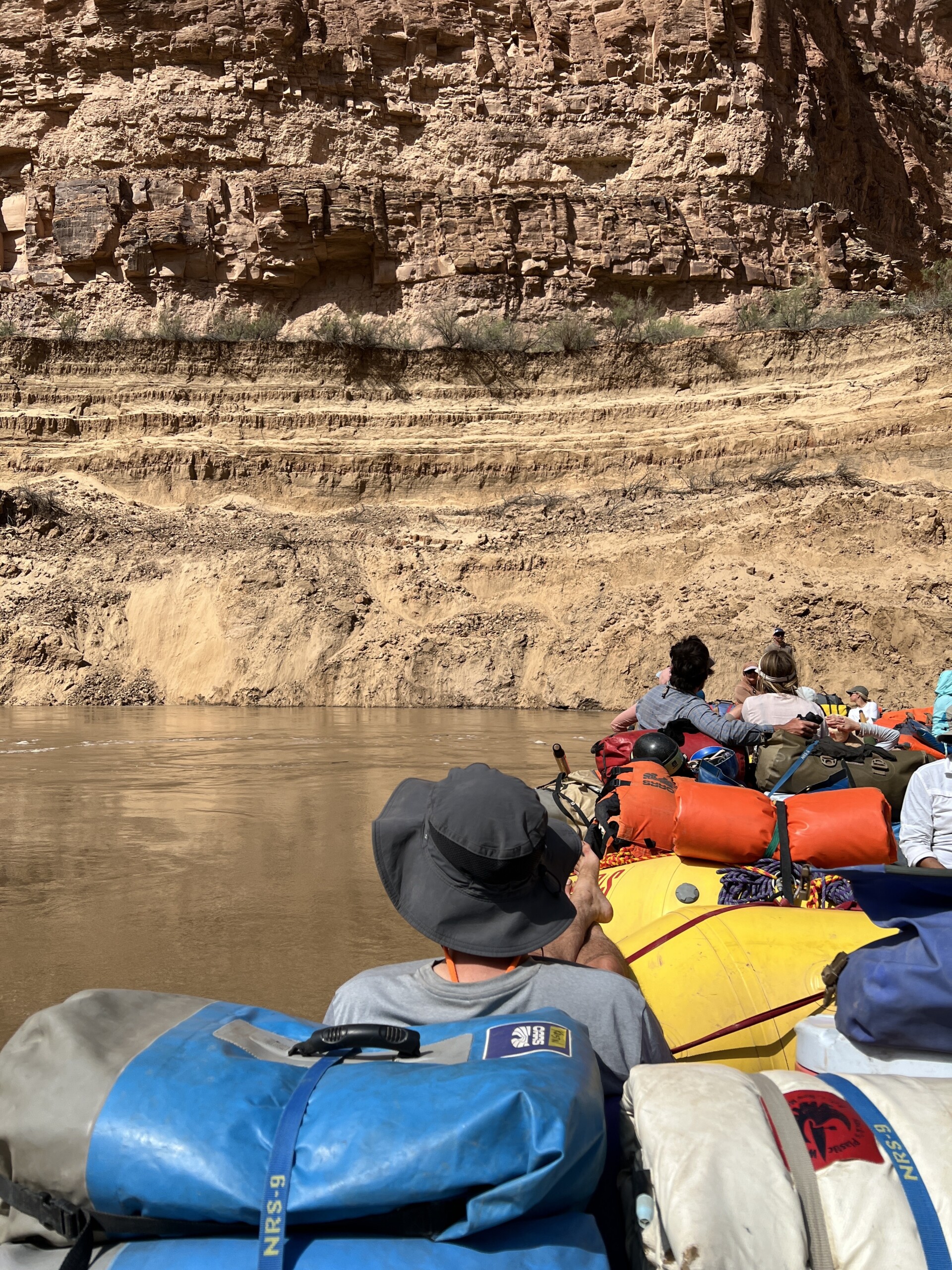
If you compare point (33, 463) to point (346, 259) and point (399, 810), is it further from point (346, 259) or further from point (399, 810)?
point (399, 810)

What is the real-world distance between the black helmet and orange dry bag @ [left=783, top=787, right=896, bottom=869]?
1.35 meters

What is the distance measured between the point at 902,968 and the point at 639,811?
2913 mm

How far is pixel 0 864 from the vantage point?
7.02 metres

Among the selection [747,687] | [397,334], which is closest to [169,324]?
[397,334]

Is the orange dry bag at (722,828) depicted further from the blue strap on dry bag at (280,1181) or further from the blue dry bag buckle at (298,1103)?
the blue strap on dry bag at (280,1181)

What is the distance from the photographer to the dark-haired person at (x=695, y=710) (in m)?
6.11

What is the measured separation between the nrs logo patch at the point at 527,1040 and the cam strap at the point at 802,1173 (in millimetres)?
389

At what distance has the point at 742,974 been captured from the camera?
3.33 meters

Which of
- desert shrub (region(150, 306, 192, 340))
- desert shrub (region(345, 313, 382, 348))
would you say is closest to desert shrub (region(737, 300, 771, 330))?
desert shrub (region(345, 313, 382, 348))

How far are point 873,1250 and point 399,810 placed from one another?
130 centimetres

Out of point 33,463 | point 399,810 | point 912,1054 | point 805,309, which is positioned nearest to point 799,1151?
point 912,1054

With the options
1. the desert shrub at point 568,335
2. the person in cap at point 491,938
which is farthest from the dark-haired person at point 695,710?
the desert shrub at point 568,335

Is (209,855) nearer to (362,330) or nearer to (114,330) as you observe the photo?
(362,330)

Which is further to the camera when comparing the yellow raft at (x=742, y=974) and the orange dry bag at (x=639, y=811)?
the orange dry bag at (x=639, y=811)
